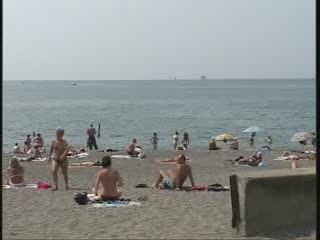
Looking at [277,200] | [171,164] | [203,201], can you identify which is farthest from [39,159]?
[277,200]

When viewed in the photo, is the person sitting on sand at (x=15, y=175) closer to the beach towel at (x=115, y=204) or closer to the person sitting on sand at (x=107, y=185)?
the person sitting on sand at (x=107, y=185)

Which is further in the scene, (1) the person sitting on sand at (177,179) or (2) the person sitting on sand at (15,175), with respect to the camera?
(2) the person sitting on sand at (15,175)

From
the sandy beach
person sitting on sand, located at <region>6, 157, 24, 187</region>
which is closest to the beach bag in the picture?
the sandy beach

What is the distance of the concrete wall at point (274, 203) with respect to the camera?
738cm

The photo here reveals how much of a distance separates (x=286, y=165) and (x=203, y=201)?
1175cm

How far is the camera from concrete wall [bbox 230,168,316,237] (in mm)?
7383

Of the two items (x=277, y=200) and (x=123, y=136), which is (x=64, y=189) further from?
(x=123, y=136)

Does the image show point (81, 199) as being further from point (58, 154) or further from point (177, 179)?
point (177, 179)

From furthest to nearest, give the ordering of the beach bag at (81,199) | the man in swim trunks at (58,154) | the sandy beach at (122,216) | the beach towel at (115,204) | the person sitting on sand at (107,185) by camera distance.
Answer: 1. the man in swim trunks at (58,154)
2. the person sitting on sand at (107,185)
3. the beach bag at (81,199)
4. the beach towel at (115,204)
5. the sandy beach at (122,216)

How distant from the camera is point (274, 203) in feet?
24.5

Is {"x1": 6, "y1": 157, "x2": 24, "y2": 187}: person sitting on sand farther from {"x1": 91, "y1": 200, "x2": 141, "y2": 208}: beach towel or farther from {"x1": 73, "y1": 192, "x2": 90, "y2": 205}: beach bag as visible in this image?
{"x1": 91, "y1": 200, "x2": 141, "y2": 208}: beach towel

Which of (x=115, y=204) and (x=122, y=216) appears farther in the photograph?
(x=115, y=204)

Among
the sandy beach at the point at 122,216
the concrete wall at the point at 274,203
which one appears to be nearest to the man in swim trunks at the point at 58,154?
the sandy beach at the point at 122,216

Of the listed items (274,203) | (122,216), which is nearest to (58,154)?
(122,216)
